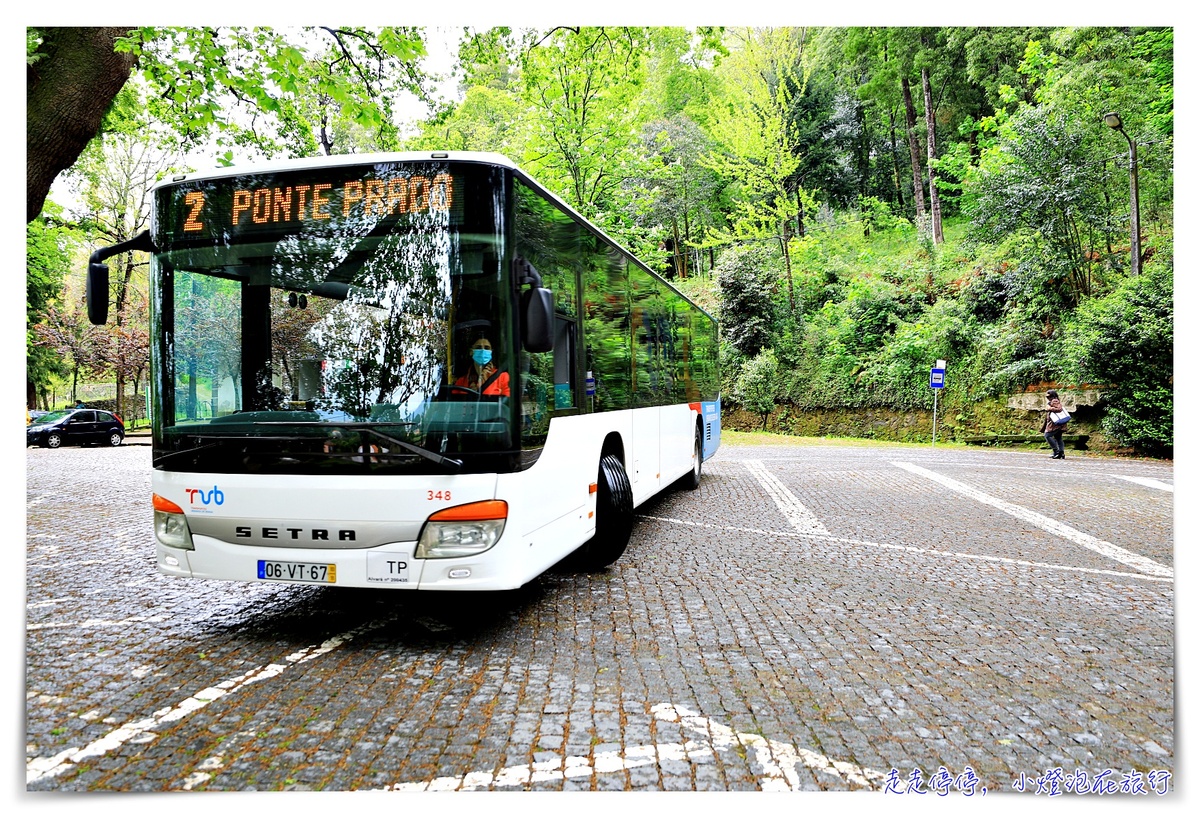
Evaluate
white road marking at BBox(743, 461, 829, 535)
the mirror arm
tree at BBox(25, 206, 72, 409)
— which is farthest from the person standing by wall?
tree at BBox(25, 206, 72, 409)

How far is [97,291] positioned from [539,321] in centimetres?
282

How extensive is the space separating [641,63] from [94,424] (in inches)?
952

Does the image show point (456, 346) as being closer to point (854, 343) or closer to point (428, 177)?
point (428, 177)

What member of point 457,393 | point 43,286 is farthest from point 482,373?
point 43,286

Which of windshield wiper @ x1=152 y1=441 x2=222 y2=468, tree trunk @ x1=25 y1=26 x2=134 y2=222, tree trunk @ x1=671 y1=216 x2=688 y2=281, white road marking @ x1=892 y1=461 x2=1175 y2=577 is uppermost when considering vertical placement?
tree trunk @ x1=671 y1=216 x2=688 y2=281

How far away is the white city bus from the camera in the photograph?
4.46 meters

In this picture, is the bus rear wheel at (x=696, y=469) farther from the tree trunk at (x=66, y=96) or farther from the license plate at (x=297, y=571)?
the tree trunk at (x=66, y=96)

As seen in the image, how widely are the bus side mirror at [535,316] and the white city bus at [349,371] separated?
0.01 meters

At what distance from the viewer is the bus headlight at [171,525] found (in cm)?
486

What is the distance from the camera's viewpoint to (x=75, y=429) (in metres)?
27.4

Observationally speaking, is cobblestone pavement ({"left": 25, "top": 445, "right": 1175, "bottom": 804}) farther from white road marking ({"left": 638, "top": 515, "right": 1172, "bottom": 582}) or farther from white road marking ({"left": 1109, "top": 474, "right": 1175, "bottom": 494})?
white road marking ({"left": 1109, "top": 474, "right": 1175, "bottom": 494})

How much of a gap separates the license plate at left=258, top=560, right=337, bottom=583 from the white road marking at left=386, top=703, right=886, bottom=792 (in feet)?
5.49

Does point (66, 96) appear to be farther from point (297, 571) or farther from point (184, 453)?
point (297, 571)

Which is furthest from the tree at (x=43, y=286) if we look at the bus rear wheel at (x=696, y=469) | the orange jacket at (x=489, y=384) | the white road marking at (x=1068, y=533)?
the white road marking at (x=1068, y=533)
